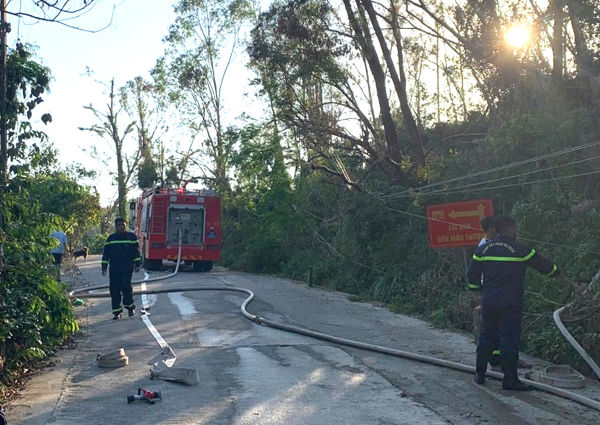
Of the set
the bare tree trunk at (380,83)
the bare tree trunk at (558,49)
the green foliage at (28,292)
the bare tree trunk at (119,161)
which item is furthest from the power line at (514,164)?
the bare tree trunk at (119,161)

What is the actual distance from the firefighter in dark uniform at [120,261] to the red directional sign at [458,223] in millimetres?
5273

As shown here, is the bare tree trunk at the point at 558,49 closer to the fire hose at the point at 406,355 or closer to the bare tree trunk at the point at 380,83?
the bare tree trunk at the point at 380,83

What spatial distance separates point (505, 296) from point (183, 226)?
19471mm

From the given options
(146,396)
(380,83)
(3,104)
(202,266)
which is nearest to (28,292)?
(3,104)

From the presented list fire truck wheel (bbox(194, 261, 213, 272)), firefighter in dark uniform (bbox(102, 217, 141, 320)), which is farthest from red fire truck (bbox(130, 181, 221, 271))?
firefighter in dark uniform (bbox(102, 217, 141, 320))

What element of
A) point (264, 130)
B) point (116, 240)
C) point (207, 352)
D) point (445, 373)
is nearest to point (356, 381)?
point (445, 373)

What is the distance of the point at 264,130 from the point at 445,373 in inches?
998

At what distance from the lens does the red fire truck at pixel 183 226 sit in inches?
1035

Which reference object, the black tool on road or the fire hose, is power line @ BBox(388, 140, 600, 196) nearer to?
the fire hose

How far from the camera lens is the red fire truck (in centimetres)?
2630

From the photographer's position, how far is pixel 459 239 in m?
12.8

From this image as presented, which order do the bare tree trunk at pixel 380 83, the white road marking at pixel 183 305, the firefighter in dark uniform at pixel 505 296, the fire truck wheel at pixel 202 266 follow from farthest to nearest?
the fire truck wheel at pixel 202 266 → the bare tree trunk at pixel 380 83 → the white road marking at pixel 183 305 → the firefighter in dark uniform at pixel 505 296

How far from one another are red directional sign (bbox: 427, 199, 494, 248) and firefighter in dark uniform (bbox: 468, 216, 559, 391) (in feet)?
13.0

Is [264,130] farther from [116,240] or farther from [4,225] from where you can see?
[4,225]
